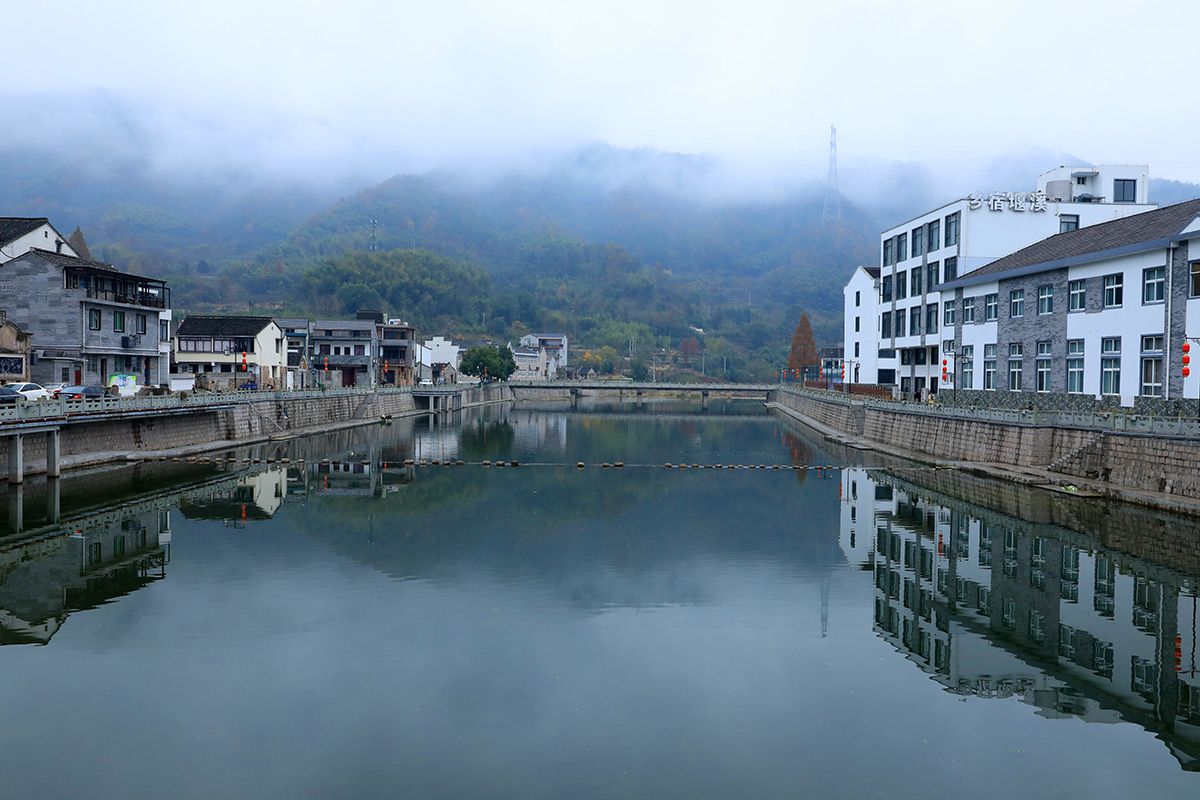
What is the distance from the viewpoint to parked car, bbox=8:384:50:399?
43497 mm

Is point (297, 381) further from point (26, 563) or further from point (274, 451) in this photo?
point (26, 563)

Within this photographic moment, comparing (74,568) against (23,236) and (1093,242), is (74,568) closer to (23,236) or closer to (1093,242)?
(23,236)

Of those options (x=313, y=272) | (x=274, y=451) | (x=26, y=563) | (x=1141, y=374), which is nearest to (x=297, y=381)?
(x=274, y=451)

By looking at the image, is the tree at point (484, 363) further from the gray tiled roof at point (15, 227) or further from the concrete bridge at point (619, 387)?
the gray tiled roof at point (15, 227)

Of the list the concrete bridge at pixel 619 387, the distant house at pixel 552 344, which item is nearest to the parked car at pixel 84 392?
the concrete bridge at pixel 619 387

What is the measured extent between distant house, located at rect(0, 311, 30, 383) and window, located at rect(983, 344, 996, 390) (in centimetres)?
5196

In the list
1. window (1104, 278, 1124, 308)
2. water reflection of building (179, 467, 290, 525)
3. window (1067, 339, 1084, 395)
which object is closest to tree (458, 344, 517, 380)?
water reflection of building (179, 467, 290, 525)

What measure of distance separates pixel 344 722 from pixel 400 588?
9516 mm

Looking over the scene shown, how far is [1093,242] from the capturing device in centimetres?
4647

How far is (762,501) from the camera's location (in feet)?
137

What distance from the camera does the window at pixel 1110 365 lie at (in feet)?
137

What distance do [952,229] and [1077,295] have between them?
1753 cm

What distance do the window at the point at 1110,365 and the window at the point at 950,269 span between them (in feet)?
61.3

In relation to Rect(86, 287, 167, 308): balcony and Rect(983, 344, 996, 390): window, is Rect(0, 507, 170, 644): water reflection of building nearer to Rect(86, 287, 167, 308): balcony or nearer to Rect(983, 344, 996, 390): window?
Rect(86, 287, 167, 308): balcony
